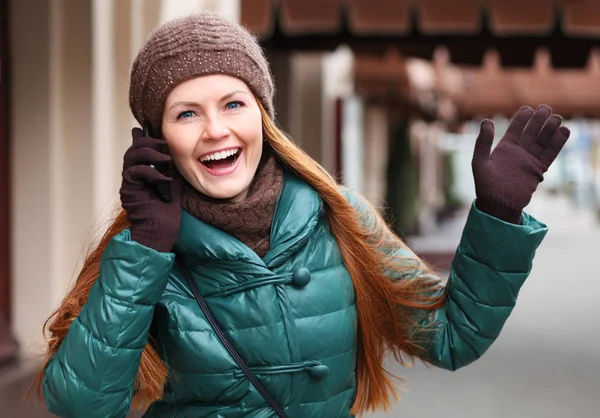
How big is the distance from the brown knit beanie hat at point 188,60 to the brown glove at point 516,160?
0.52 metres

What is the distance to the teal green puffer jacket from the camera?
179 centimetres

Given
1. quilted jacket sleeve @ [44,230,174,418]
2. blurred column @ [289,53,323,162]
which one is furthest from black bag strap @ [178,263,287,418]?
blurred column @ [289,53,323,162]

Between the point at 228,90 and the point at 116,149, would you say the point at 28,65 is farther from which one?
the point at 228,90

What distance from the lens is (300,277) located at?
6.34 feet

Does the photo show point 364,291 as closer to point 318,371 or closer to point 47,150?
point 318,371

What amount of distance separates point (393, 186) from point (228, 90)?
15.8 m

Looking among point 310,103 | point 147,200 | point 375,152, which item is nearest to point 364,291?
point 147,200

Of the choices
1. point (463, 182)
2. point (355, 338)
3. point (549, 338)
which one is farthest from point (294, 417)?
point (463, 182)

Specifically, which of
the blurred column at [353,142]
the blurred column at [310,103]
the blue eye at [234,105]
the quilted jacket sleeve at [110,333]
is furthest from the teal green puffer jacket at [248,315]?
the blurred column at [353,142]

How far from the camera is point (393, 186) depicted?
17.6 meters

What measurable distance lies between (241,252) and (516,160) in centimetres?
65

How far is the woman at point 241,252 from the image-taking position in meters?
1.85

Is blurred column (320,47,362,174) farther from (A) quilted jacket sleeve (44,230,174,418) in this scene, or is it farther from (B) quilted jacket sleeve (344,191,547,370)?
(A) quilted jacket sleeve (44,230,174,418)

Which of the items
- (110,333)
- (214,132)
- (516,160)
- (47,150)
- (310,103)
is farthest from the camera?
(310,103)
